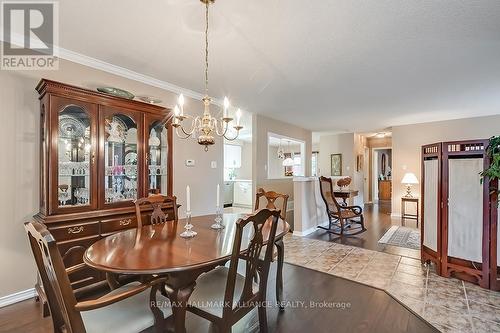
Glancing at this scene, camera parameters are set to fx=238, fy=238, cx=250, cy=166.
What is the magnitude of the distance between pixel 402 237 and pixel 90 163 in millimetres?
5008

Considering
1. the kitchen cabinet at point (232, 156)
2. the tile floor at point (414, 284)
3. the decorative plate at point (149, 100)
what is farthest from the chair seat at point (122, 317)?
the kitchen cabinet at point (232, 156)

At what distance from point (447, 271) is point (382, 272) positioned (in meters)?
0.68

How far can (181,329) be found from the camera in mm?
1381

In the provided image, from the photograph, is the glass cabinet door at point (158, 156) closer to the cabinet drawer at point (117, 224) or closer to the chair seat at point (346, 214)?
the cabinet drawer at point (117, 224)

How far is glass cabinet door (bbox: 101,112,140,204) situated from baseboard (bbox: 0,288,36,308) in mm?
1066

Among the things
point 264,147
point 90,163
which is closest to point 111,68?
point 90,163

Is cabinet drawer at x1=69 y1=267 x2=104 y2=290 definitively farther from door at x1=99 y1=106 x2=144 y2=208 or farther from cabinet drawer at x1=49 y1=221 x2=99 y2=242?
door at x1=99 y1=106 x2=144 y2=208

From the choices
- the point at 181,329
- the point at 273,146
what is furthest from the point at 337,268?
the point at 273,146

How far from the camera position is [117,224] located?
250 cm

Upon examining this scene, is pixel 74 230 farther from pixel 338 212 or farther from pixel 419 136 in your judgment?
pixel 419 136

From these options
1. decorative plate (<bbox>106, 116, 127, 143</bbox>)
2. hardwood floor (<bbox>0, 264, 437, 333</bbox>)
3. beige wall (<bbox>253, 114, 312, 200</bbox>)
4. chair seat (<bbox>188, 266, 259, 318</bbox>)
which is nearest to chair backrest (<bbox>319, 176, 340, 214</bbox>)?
beige wall (<bbox>253, 114, 312, 200</bbox>)

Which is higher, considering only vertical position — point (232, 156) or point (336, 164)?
point (232, 156)

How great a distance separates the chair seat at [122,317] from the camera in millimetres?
1217

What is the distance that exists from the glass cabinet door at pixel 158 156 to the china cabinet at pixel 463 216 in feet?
11.0
